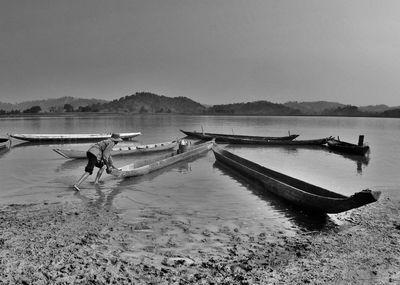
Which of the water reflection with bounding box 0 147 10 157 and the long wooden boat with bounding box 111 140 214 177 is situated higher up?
the long wooden boat with bounding box 111 140 214 177

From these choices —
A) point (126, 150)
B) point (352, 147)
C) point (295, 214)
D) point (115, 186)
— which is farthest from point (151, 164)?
point (352, 147)

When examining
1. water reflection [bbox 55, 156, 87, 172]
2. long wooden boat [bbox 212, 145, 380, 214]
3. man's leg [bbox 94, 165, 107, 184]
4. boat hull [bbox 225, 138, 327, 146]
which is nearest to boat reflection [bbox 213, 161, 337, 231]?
long wooden boat [bbox 212, 145, 380, 214]

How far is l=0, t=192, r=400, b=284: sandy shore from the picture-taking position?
5160 mm

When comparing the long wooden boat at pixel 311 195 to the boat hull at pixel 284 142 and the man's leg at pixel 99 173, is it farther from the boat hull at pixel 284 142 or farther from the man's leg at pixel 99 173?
the boat hull at pixel 284 142

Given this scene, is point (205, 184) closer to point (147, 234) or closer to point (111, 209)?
point (111, 209)

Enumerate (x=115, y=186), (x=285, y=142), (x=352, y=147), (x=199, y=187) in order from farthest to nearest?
1. (x=285, y=142)
2. (x=352, y=147)
3. (x=199, y=187)
4. (x=115, y=186)

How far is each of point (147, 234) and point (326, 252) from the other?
362cm

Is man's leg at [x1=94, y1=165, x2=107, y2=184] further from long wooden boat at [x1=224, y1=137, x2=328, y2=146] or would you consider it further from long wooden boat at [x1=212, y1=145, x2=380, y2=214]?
long wooden boat at [x1=224, y1=137, x2=328, y2=146]

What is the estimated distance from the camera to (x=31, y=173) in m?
15.5

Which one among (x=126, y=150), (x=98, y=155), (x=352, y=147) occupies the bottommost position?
(x=126, y=150)

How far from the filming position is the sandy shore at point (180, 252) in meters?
5.16

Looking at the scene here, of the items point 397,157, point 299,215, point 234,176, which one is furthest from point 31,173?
point 397,157

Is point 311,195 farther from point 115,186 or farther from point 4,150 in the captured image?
point 4,150

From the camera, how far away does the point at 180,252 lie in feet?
20.4
